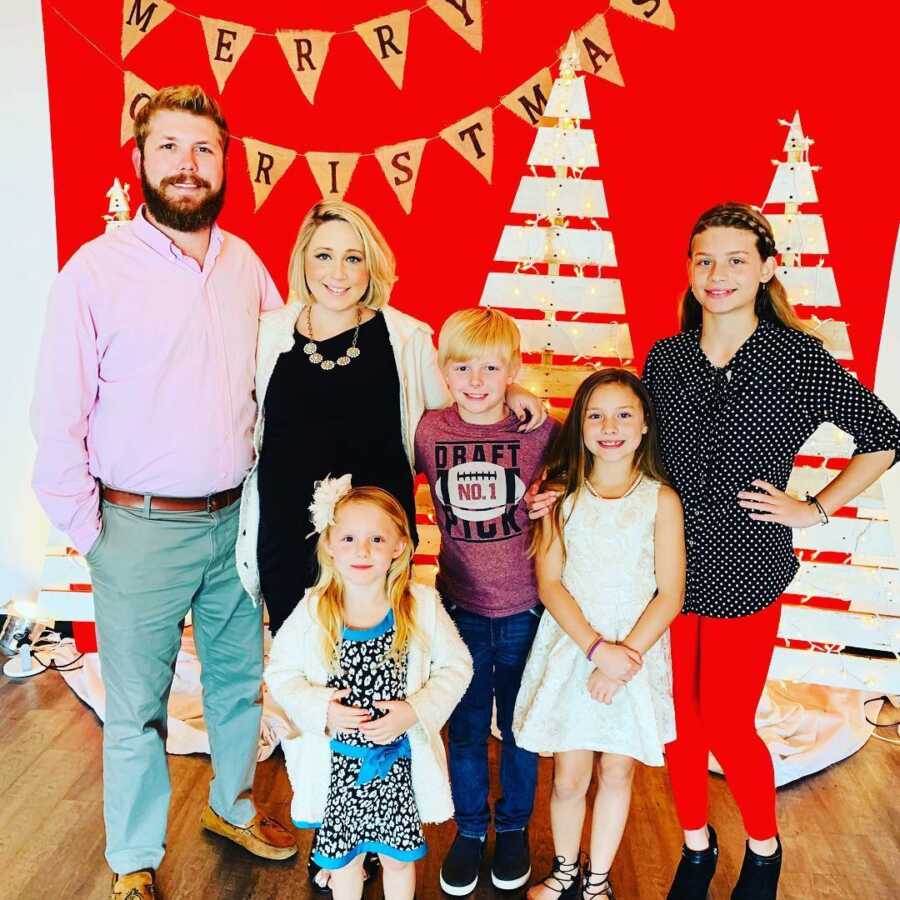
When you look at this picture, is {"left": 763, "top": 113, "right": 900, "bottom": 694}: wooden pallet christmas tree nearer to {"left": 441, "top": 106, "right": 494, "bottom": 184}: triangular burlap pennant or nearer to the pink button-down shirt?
{"left": 441, "top": 106, "right": 494, "bottom": 184}: triangular burlap pennant

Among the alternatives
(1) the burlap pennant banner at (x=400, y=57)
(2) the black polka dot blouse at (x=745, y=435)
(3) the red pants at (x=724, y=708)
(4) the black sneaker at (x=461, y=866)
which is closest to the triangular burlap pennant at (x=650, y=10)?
(1) the burlap pennant banner at (x=400, y=57)

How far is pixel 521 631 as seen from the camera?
2.00m

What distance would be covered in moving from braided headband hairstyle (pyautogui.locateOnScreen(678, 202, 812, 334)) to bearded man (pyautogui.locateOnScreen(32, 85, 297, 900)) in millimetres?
1033

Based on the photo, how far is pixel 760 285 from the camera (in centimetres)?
192

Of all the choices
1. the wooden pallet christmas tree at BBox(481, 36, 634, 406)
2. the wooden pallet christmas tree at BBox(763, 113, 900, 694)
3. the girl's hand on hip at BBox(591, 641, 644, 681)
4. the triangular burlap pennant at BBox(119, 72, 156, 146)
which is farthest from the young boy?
the triangular burlap pennant at BBox(119, 72, 156, 146)

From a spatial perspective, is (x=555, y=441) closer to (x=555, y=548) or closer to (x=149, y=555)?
(x=555, y=548)

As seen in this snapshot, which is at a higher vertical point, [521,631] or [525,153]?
[525,153]

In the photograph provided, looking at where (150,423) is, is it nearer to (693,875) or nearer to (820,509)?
(820,509)

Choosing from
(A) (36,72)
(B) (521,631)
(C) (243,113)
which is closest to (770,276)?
(B) (521,631)

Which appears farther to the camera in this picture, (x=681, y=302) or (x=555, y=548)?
(x=681, y=302)

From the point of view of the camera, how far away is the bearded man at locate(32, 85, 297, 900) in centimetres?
184

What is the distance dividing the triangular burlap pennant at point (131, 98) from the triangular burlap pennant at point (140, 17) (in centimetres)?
17

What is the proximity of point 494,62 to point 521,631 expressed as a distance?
77.6 inches

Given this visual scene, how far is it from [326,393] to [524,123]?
1.53 meters
